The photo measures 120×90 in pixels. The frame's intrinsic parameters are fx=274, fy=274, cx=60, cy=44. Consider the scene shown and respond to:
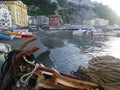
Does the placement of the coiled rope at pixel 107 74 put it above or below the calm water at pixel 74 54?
above

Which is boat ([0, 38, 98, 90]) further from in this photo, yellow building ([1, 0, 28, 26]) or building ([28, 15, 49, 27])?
building ([28, 15, 49, 27])

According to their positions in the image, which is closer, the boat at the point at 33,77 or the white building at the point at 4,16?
the boat at the point at 33,77

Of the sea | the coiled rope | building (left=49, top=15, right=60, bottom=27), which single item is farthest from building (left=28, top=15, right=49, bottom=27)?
the coiled rope

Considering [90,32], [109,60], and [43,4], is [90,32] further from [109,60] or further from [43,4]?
[109,60]

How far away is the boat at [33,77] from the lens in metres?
8.41

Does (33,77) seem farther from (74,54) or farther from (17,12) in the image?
(17,12)

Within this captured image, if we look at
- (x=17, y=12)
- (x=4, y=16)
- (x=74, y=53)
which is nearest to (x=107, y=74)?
(x=74, y=53)

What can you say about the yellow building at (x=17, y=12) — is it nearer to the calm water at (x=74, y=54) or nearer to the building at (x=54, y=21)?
the building at (x=54, y=21)

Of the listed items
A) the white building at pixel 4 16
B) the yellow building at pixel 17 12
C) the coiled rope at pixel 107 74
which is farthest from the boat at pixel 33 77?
the yellow building at pixel 17 12

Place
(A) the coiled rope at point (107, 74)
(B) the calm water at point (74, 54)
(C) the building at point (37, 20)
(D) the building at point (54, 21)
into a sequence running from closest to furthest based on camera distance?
(A) the coiled rope at point (107, 74), (B) the calm water at point (74, 54), (C) the building at point (37, 20), (D) the building at point (54, 21)

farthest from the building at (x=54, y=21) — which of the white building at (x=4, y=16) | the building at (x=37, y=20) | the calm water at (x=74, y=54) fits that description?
the calm water at (x=74, y=54)

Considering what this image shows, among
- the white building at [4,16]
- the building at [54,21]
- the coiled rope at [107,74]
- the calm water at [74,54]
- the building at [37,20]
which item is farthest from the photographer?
the building at [54,21]

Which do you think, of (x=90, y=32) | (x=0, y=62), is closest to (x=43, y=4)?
(x=90, y=32)

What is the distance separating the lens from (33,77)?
8688 mm
